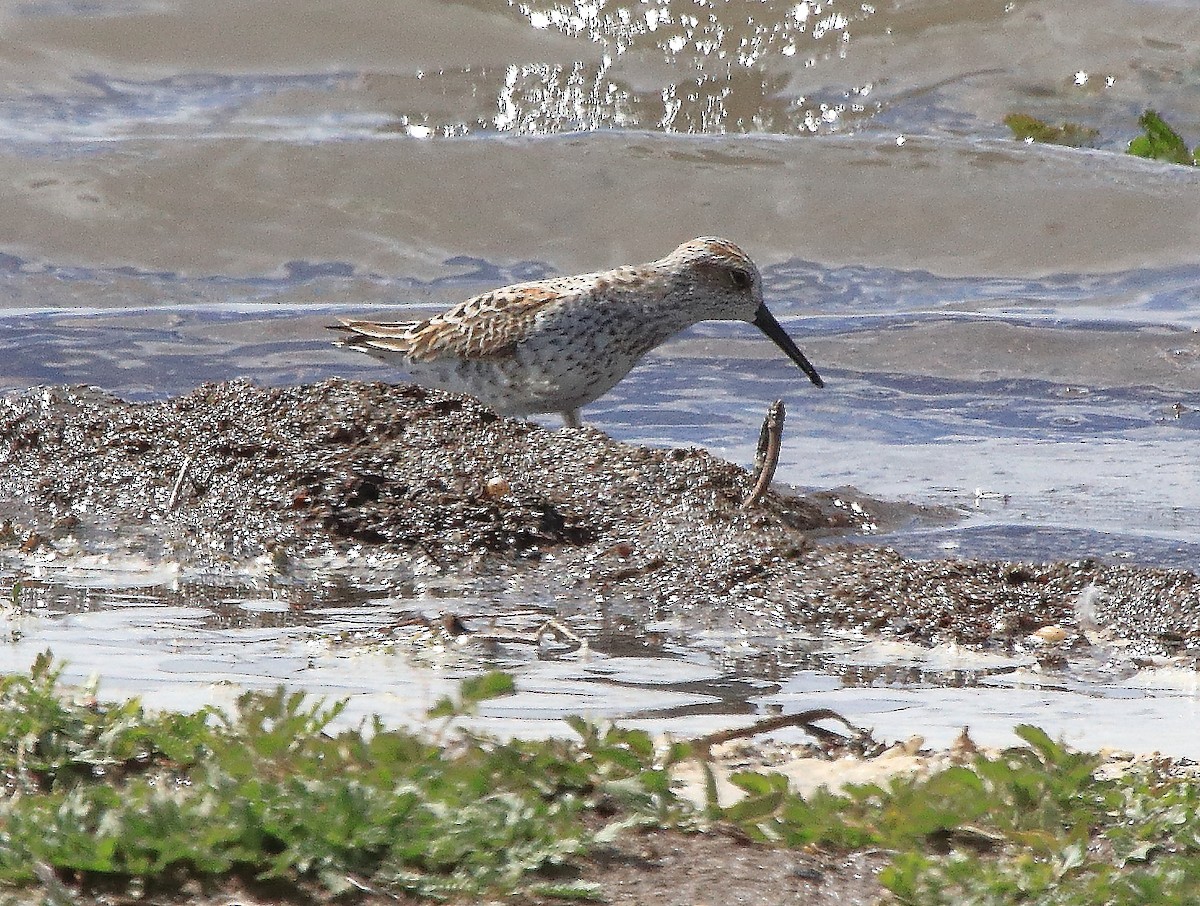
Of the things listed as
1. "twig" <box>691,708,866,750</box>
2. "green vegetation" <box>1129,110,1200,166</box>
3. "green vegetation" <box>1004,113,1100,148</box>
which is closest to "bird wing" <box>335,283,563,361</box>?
"twig" <box>691,708,866,750</box>

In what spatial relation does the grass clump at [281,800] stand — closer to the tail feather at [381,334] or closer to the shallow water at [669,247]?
the shallow water at [669,247]

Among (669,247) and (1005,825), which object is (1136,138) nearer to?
(669,247)

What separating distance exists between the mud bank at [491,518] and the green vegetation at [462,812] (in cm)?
164

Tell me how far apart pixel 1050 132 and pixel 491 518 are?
9.71m

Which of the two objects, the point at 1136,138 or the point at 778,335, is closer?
the point at 778,335

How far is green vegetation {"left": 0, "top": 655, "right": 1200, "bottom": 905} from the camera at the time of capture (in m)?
2.46

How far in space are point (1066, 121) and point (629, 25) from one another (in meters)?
3.90

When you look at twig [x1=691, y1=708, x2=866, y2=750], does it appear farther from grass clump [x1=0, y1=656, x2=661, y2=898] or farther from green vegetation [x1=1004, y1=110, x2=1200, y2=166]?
green vegetation [x1=1004, y1=110, x2=1200, y2=166]

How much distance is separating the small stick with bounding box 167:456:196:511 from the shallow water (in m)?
0.62

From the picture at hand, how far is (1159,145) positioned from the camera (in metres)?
13.3

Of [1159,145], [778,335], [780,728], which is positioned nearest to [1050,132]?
[1159,145]

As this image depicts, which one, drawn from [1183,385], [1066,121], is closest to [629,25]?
[1066,121]

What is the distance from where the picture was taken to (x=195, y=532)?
5656 mm

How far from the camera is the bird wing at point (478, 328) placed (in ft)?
22.9
